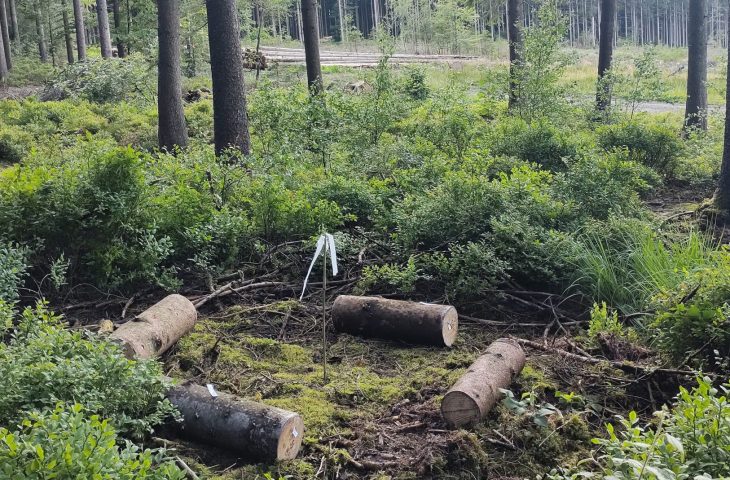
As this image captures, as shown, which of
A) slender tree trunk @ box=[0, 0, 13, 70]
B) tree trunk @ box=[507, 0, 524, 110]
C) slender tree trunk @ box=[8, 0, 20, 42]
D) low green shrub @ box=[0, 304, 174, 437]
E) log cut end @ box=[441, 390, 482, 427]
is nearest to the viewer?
low green shrub @ box=[0, 304, 174, 437]

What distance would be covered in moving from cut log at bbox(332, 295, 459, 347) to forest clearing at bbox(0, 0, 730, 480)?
19 millimetres

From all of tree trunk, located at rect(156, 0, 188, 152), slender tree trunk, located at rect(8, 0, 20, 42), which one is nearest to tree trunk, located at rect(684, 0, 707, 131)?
tree trunk, located at rect(156, 0, 188, 152)

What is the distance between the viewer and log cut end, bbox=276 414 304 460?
4.14 m

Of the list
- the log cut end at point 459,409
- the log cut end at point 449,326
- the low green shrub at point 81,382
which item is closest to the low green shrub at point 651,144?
the log cut end at point 449,326

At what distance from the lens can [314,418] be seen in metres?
4.70

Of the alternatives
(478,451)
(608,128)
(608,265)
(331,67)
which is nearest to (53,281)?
(478,451)

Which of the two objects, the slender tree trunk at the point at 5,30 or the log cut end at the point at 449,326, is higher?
the slender tree trunk at the point at 5,30

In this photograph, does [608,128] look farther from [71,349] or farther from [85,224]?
[71,349]

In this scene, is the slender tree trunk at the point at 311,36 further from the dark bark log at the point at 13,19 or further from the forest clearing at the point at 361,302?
the dark bark log at the point at 13,19

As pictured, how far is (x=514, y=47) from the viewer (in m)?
16.5

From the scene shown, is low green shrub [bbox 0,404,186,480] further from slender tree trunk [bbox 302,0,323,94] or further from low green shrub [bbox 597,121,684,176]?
slender tree trunk [bbox 302,0,323,94]

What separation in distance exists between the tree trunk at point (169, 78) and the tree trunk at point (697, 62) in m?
11.4

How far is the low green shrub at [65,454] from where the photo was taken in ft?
9.07

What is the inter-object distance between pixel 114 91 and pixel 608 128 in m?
15.2
